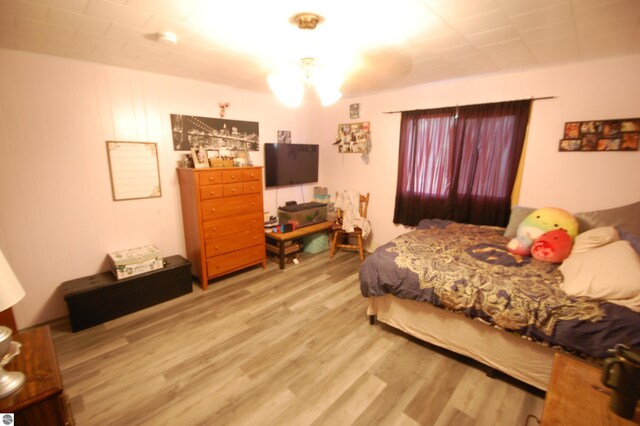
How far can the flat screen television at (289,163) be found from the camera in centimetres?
408

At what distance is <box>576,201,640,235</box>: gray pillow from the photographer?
228 cm

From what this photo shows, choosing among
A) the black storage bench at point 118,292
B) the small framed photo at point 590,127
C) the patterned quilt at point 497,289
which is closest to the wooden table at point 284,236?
the black storage bench at point 118,292

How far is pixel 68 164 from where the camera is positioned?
258 cm

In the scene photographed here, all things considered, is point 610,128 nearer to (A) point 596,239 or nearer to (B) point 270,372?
(A) point 596,239

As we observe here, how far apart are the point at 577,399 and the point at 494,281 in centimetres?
99

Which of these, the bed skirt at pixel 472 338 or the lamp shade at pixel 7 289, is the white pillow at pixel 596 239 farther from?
the lamp shade at pixel 7 289

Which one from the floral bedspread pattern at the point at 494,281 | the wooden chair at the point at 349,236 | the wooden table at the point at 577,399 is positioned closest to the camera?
the wooden table at the point at 577,399

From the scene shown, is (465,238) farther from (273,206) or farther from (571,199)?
(273,206)

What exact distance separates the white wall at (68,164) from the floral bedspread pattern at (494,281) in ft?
9.07

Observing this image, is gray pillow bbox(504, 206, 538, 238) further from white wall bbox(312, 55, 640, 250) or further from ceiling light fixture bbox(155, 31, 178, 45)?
ceiling light fixture bbox(155, 31, 178, 45)

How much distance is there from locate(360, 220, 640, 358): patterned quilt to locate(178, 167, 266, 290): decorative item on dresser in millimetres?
1698

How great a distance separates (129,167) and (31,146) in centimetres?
71

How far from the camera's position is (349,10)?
1636mm

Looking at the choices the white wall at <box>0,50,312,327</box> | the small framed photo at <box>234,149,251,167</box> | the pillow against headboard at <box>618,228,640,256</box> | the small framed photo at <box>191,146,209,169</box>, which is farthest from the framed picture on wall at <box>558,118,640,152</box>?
the white wall at <box>0,50,312,327</box>
